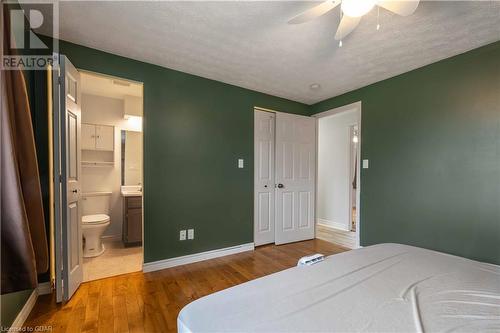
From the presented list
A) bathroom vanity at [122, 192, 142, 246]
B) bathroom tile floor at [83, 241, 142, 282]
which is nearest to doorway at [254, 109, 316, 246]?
bathroom tile floor at [83, 241, 142, 282]

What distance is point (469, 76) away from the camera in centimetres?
219

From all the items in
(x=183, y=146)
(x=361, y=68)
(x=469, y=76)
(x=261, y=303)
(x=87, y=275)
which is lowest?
(x=87, y=275)

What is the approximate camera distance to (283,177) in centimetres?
357

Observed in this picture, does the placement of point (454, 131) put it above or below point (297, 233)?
above

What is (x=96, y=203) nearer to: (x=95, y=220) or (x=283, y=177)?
(x=95, y=220)

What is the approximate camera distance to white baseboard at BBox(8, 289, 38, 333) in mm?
1521

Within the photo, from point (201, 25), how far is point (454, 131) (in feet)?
8.91

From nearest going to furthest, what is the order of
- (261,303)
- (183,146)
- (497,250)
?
1. (261,303)
2. (497,250)
3. (183,146)

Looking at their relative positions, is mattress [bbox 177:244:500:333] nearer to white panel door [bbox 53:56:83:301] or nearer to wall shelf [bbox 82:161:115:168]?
white panel door [bbox 53:56:83:301]

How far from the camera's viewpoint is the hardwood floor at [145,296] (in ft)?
5.38

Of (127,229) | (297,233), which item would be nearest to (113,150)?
(127,229)

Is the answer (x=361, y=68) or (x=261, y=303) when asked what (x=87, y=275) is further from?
(x=361, y=68)

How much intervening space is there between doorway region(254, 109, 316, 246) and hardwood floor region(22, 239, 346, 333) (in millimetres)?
586

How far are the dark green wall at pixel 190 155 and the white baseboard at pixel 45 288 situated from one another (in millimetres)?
830
